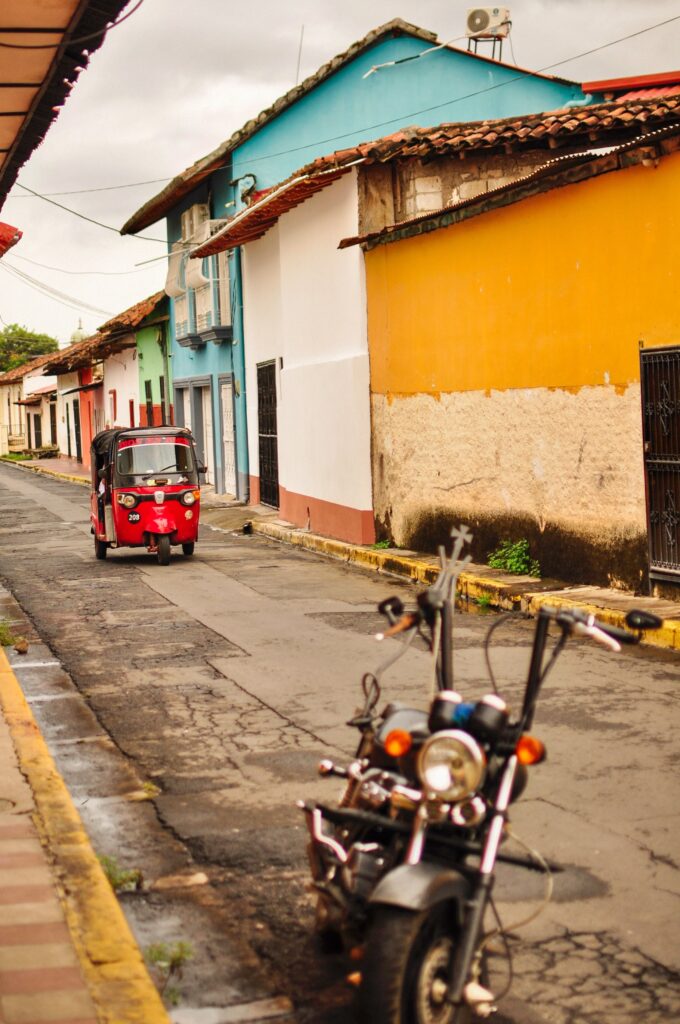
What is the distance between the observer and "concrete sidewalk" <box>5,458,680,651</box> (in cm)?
1045

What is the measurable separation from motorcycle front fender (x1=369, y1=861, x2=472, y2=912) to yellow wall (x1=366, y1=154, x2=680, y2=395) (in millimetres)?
7858

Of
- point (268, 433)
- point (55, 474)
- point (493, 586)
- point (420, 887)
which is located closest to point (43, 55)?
point (420, 887)

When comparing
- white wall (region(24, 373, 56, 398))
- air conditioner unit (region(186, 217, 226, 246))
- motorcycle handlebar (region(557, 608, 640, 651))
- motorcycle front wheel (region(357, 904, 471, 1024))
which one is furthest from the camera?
white wall (region(24, 373, 56, 398))

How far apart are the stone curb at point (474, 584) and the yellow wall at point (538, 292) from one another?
76.1 inches

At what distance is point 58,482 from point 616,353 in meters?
30.6

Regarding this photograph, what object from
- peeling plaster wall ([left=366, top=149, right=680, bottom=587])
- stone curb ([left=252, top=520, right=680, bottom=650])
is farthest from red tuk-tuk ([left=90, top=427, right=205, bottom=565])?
peeling plaster wall ([left=366, top=149, right=680, bottom=587])

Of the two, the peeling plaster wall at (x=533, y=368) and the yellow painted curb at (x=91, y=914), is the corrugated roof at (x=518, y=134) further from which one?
the yellow painted curb at (x=91, y=914)

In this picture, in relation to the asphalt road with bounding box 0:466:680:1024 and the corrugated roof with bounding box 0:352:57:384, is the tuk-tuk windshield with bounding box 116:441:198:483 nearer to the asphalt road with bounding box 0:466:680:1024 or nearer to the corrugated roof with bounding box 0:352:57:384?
the asphalt road with bounding box 0:466:680:1024

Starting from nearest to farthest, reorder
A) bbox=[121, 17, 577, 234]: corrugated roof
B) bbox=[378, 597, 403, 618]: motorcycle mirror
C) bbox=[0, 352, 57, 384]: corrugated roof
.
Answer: bbox=[378, 597, 403, 618]: motorcycle mirror < bbox=[121, 17, 577, 234]: corrugated roof < bbox=[0, 352, 57, 384]: corrugated roof

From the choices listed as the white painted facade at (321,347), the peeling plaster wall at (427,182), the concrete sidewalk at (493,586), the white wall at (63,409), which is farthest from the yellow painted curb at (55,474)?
the peeling plaster wall at (427,182)

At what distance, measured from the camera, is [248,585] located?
1422 centimetres

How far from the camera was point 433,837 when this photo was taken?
374 centimetres

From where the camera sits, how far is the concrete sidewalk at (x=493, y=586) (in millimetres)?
10453

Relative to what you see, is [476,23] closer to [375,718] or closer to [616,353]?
[616,353]
